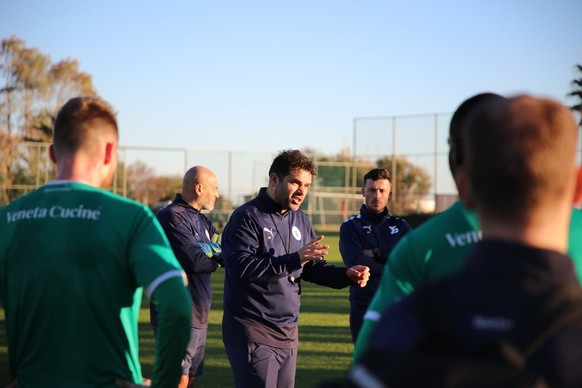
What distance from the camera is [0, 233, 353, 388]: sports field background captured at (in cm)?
841

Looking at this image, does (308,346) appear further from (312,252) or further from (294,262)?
(312,252)

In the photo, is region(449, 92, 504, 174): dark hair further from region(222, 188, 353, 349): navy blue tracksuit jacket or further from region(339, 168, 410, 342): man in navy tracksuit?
region(339, 168, 410, 342): man in navy tracksuit

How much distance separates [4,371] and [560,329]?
25.5ft

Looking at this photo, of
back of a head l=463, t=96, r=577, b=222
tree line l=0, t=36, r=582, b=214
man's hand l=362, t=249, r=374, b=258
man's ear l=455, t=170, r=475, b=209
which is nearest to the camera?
back of a head l=463, t=96, r=577, b=222

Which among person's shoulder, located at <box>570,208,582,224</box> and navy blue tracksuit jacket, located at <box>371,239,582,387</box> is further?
person's shoulder, located at <box>570,208,582,224</box>

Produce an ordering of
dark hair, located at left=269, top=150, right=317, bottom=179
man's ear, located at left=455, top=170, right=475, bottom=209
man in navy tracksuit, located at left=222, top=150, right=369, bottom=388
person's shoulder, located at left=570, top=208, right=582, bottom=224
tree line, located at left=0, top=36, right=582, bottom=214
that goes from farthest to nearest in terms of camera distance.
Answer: tree line, located at left=0, top=36, right=582, bottom=214 → dark hair, located at left=269, top=150, right=317, bottom=179 → man in navy tracksuit, located at left=222, top=150, right=369, bottom=388 → person's shoulder, located at left=570, top=208, right=582, bottom=224 → man's ear, located at left=455, top=170, right=475, bottom=209

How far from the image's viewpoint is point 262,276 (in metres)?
5.52

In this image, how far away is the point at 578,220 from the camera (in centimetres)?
261

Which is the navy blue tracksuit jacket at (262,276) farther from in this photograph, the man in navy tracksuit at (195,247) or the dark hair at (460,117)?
the dark hair at (460,117)

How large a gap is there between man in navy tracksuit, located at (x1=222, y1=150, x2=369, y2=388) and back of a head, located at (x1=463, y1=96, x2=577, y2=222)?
3.77 meters

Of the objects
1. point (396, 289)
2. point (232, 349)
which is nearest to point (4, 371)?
point (232, 349)

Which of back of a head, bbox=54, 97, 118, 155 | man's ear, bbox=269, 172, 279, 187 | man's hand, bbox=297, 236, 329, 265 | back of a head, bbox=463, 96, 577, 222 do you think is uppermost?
back of a head, bbox=54, 97, 118, 155

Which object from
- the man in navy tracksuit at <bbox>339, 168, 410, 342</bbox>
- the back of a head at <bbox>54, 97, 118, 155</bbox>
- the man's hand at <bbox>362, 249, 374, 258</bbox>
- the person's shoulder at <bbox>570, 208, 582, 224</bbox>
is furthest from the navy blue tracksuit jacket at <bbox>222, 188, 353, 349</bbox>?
the person's shoulder at <bbox>570, 208, 582, 224</bbox>

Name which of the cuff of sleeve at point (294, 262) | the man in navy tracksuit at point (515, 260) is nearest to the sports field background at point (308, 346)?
the cuff of sleeve at point (294, 262)
